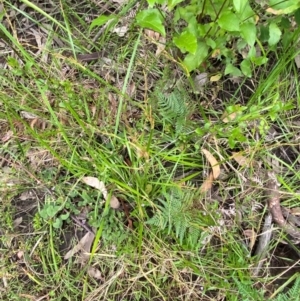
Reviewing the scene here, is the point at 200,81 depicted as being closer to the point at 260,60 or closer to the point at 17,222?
the point at 260,60

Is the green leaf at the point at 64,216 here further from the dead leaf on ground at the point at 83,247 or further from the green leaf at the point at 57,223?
the dead leaf on ground at the point at 83,247

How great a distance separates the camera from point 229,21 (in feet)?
5.19

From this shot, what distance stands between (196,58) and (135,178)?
55 centimetres

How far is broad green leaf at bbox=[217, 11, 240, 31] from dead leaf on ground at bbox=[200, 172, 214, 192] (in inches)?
24.6

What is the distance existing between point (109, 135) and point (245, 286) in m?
0.82

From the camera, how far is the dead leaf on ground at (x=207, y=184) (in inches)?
75.7

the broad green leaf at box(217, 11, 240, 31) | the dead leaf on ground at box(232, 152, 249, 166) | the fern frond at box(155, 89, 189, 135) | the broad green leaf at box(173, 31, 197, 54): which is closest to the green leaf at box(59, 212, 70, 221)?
the fern frond at box(155, 89, 189, 135)

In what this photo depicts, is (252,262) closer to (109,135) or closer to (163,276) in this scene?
(163,276)

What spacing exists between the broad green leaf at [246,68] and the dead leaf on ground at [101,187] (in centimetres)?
74

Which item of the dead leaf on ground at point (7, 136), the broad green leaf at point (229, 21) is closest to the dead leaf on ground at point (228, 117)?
the broad green leaf at point (229, 21)

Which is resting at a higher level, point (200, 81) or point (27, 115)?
point (200, 81)

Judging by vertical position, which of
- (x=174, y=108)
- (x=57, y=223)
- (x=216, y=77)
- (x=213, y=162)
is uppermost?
(x=216, y=77)

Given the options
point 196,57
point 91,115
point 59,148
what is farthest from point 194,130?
point 59,148

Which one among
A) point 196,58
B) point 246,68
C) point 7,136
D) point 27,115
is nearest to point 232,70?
point 246,68
